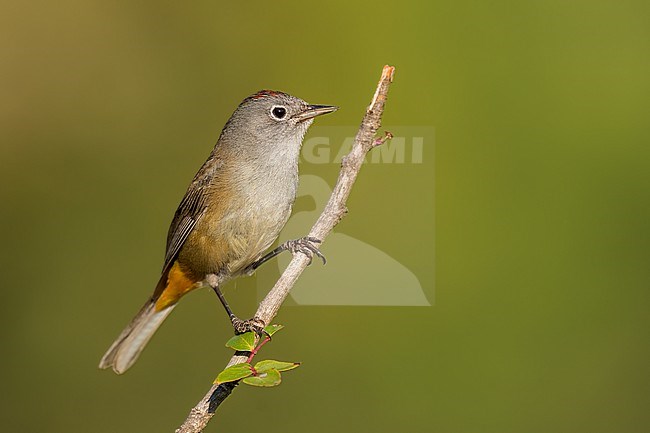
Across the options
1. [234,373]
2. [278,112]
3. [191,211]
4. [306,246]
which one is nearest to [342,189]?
[306,246]

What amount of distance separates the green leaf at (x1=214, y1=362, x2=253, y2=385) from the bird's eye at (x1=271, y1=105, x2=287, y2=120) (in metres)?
2.08

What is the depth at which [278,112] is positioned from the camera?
4180 mm

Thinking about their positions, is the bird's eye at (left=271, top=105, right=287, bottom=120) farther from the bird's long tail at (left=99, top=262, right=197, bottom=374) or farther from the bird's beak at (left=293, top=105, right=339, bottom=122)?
the bird's long tail at (left=99, top=262, right=197, bottom=374)

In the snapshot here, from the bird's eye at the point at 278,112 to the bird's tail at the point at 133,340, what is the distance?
1255 millimetres

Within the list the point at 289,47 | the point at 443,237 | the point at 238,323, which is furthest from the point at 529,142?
the point at 238,323

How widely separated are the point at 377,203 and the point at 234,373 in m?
3.61

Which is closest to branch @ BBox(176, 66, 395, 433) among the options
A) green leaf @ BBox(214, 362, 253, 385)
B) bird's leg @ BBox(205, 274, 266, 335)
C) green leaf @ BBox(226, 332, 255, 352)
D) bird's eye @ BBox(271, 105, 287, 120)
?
bird's leg @ BBox(205, 274, 266, 335)

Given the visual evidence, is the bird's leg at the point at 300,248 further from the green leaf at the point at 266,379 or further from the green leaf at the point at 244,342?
the green leaf at the point at 266,379

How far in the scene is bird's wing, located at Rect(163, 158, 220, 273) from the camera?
14.1ft

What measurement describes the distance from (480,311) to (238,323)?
209 centimetres

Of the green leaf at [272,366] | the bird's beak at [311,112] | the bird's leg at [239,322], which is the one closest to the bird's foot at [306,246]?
the bird's leg at [239,322]

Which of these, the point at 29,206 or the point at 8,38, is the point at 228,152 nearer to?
the point at 29,206

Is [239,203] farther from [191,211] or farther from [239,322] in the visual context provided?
[239,322]

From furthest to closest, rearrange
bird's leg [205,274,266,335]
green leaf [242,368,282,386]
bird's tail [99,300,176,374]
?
bird's tail [99,300,176,374] < bird's leg [205,274,266,335] < green leaf [242,368,282,386]
